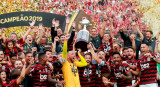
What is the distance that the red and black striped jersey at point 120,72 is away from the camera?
9.65 m

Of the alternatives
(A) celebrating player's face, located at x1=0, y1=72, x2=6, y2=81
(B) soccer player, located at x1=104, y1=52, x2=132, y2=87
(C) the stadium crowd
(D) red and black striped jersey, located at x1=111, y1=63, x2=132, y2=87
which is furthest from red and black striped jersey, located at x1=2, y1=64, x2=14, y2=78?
(D) red and black striped jersey, located at x1=111, y1=63, x2=132, y2=87

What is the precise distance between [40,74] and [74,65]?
2.83 ft

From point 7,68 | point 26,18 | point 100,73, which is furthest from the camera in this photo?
point 26,18

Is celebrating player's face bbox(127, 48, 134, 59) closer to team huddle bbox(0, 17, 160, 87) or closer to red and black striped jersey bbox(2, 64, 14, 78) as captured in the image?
team huddle bbox(0, 17, 160, 87)

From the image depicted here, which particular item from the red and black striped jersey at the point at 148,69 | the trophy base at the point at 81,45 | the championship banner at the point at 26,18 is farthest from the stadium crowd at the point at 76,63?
the championship banner at the point at 26,18

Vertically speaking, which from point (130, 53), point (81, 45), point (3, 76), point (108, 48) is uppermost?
point (81, 45)

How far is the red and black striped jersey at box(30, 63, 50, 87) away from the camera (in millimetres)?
9000

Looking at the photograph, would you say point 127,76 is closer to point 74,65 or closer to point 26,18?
point 74,65

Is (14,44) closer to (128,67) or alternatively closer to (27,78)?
(27,78)

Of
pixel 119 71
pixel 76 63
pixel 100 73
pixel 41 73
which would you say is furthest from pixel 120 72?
pixel 41 73

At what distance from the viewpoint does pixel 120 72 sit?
9695 millimetres

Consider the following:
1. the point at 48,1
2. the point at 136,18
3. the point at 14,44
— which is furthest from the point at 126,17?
the point at 14,44

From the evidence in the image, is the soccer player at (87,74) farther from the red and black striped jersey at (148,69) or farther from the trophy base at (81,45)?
the red and black striped jersey at (148,69)

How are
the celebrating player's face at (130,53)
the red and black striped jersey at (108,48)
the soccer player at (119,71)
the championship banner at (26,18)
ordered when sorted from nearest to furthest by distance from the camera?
the soccer player at (119,71), the celebrating player's face at (130,53), the red and black striped jersey at (108,48), the championship banner at (26,18)
